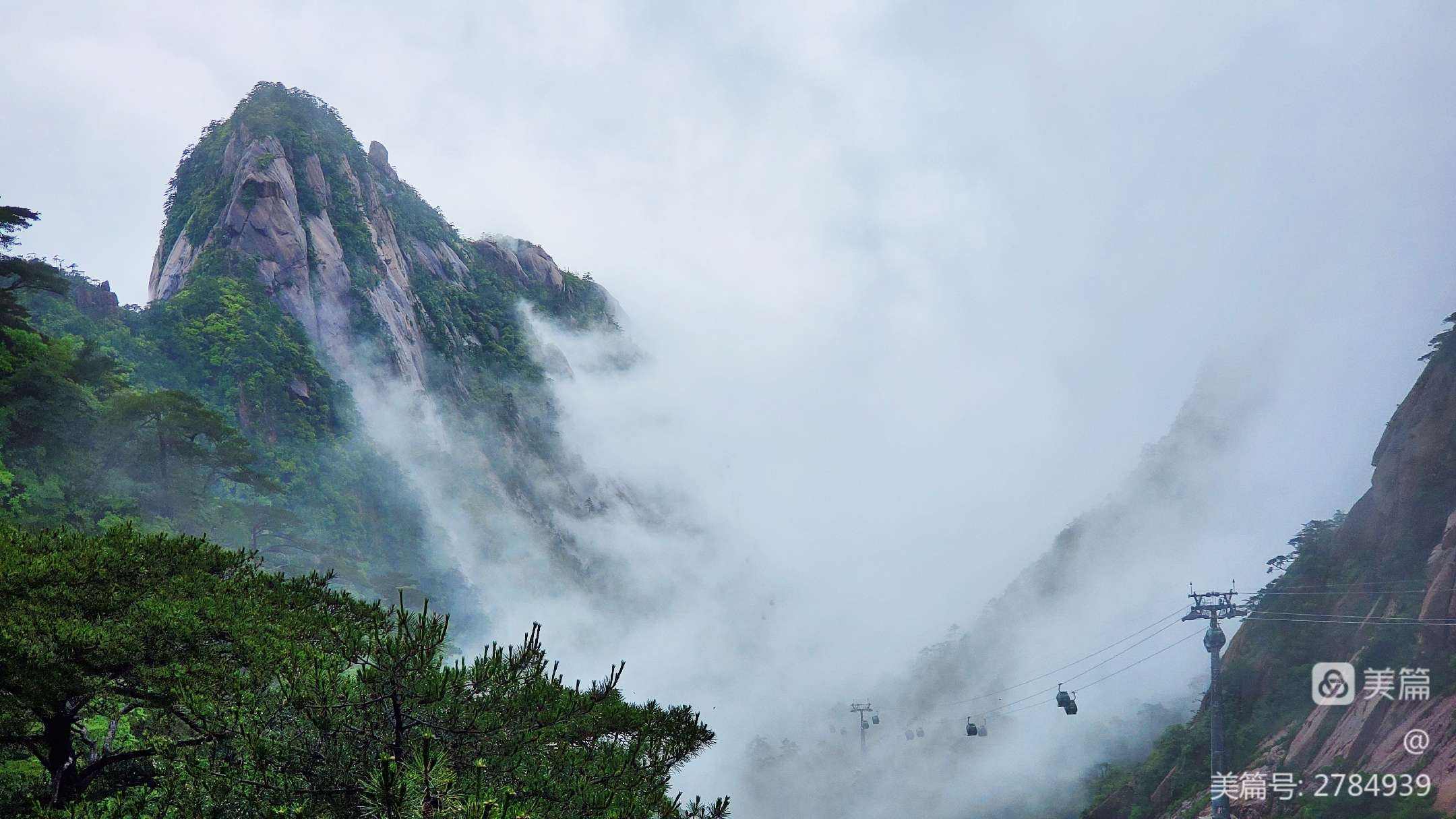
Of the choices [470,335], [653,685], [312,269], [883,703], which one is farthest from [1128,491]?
[312,269]

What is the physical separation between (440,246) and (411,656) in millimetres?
94139

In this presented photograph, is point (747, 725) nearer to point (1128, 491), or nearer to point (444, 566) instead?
point (444, 566)

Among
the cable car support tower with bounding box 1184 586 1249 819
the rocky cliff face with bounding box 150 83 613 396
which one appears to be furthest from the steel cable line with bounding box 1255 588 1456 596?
the rocky cliff face with bounding box 150 83 613 396

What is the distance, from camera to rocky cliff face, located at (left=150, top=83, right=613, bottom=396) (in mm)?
63281

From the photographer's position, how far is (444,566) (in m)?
63.7

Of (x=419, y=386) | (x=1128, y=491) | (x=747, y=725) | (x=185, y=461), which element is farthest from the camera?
(x=1128, y=491)

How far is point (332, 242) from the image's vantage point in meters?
70.4

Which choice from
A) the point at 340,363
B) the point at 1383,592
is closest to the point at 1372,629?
the point at 1383,592

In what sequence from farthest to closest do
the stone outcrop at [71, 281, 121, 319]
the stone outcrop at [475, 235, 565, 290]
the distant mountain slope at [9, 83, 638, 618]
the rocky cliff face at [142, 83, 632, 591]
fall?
the stone outcrop at [475, 235, 565, 290]
the rocky cliff face at [142, 83, 632, 591]
the stone outcrop at [71, 281, 121, 319]
the distant mountain slope at [9, 83, 638, 618]

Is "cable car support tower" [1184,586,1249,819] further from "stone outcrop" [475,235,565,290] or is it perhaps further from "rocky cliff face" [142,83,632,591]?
"stone outcrop" [475,235,565,290]

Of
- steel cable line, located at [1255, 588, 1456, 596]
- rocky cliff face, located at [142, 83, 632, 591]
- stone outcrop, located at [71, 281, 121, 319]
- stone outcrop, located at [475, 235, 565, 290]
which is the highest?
stone outcrop, located at [475, 235, 565, 290]

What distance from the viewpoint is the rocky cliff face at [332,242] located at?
6328cm

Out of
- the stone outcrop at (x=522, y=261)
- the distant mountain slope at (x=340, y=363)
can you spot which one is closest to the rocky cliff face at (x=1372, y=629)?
the distant mountain slope at (x=340, y=363)

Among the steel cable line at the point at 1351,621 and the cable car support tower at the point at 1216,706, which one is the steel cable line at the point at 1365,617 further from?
the cable car support tower at the point at 1216,706
